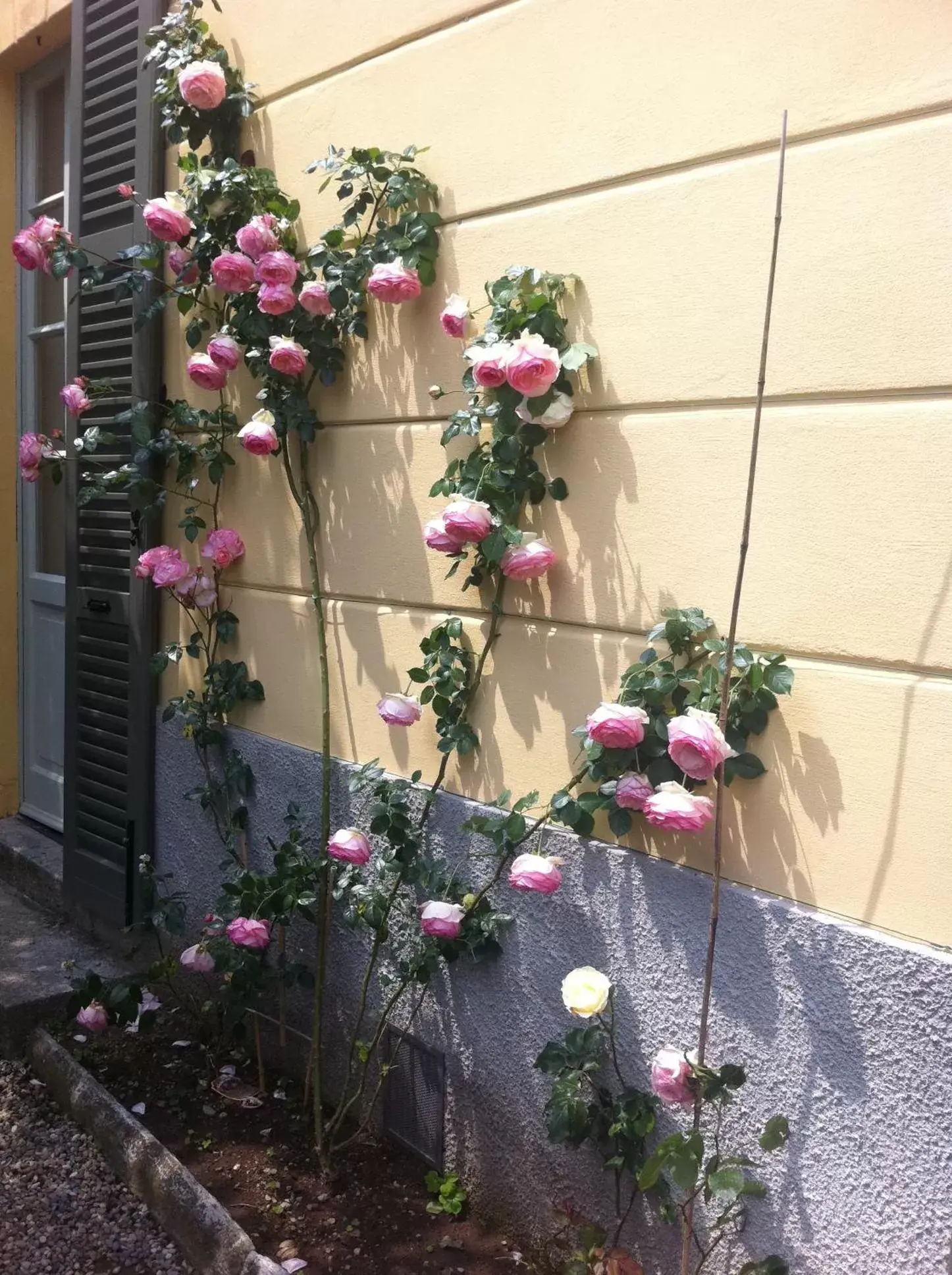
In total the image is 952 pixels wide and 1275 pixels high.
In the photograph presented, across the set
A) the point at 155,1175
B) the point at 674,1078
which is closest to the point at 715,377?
the point at 674,1078

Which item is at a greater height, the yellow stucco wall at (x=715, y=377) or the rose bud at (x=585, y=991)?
the yellow stucco wall at (x=715, y=377)

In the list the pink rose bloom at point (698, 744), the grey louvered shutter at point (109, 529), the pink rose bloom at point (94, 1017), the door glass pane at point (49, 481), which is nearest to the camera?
the pink rose bloom at point (698, 744)

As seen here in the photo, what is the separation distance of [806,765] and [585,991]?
24.1 inches

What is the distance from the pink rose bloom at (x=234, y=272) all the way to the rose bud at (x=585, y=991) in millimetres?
1997

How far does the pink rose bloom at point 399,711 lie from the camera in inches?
105

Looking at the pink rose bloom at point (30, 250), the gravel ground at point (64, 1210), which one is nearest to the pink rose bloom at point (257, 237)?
the pink rose bloom at point (30, 250)

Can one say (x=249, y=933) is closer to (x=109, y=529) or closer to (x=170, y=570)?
(x=170, y=570)

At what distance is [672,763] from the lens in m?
2.21

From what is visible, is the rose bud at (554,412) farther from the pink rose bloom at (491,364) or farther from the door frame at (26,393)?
the door frame at (26,393)

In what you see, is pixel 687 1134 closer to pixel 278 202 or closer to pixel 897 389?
pixel 897 389

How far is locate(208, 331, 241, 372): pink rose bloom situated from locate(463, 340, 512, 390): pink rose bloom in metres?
1.04

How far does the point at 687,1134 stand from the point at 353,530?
5.60ft

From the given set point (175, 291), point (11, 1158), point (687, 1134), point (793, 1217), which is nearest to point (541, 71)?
point (175, 291)

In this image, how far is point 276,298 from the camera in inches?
117
